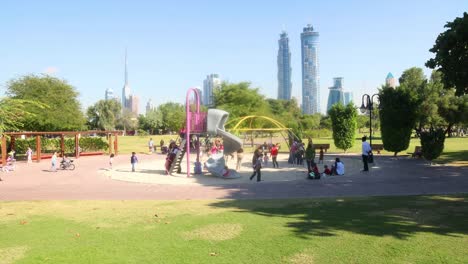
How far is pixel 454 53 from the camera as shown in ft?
64.2

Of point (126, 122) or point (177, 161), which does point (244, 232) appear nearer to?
point (177, 161)

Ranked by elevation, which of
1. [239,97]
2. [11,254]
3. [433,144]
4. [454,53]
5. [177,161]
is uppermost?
[239,97]

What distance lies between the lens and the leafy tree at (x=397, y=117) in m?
30.3

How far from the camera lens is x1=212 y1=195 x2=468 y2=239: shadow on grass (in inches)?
351

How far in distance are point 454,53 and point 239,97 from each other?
136ft

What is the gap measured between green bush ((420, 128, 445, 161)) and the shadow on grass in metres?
13.2

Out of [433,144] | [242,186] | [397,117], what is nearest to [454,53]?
[433,144]

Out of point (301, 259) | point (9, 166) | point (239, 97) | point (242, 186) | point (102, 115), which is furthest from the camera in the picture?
point (102, 115)

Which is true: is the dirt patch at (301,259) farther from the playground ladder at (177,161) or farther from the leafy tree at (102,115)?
the leafy tree at (102,115)

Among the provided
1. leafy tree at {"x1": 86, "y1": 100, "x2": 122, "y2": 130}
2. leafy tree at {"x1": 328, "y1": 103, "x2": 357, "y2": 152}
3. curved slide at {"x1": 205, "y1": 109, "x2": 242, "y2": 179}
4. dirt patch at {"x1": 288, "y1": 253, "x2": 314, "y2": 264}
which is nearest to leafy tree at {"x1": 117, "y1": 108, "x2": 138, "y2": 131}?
leafy tree at {"x1": 86, "y1": 100, "x2": 122, "y2": 130}

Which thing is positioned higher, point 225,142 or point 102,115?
point 102,115

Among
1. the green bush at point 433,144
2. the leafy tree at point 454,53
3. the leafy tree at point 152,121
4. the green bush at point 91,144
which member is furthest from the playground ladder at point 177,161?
the leafy tree at point 152,121

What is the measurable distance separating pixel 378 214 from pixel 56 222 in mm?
8708

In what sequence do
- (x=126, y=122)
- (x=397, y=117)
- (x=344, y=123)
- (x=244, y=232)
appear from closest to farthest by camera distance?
(x=244, y=232), (x=397, y=117), (x=344, y=123), (x=126, y=122)
